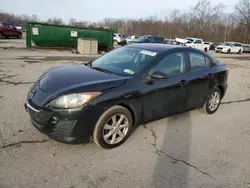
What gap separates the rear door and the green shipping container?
635 inches

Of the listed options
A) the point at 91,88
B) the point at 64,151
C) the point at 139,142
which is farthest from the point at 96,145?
the point at 91,88

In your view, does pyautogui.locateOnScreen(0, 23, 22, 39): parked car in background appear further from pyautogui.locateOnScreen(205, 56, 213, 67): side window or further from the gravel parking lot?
pyautogui.locateOnScreen(205, 56, 213, 67): side window

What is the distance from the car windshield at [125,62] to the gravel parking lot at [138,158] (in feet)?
3.73

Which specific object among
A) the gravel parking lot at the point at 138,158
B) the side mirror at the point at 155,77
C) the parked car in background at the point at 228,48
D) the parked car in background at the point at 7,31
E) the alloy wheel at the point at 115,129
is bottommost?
the gravel parking lot at the point at 138,158

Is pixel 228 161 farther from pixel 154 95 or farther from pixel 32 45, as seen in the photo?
pixel 32 45

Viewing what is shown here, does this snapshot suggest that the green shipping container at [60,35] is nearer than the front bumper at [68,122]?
No

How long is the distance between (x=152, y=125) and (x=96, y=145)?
1.30 meters

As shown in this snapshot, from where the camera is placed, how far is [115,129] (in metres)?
3.26

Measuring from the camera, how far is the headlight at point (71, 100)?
2.83 meters

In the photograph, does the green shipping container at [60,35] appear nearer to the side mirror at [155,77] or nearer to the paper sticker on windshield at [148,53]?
the paper sticker on windshield at [148,53]

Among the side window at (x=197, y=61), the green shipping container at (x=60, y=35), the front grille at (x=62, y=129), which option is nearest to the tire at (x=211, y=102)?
the side window at (x=197, y=61)

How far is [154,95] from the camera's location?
3549 mm

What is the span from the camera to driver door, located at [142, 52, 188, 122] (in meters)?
3.51

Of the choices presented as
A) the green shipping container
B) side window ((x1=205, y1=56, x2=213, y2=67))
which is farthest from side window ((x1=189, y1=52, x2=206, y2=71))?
the green shipping container
